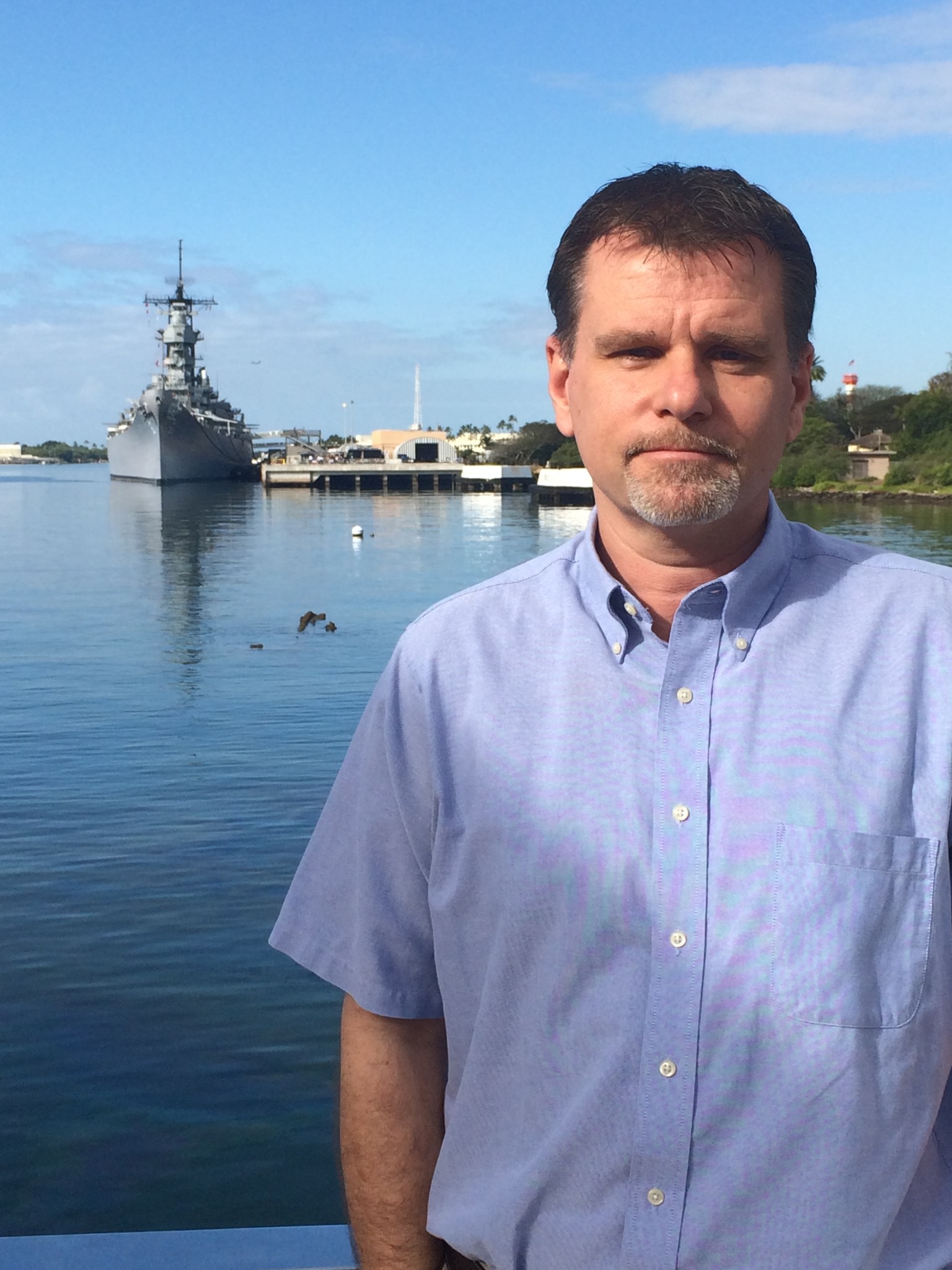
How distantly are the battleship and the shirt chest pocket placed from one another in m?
91.9

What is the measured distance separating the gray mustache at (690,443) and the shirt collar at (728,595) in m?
0.12

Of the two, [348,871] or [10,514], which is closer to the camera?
[348,871]

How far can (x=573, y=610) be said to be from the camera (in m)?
1.84

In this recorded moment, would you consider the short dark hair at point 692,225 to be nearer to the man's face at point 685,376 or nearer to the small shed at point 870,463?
the man's face at point 685,376

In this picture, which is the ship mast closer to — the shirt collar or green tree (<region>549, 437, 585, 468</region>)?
green tree (<region>549, 437, 585, 468</region>)

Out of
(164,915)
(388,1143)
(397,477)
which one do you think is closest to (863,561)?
(388,1143)

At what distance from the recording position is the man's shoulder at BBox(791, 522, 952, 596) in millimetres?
1829

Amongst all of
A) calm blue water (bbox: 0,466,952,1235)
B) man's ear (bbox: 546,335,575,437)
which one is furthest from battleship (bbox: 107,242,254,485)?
man's ear (bbox: 546,335,575,437)

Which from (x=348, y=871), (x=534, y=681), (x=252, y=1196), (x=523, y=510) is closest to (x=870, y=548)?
(x=534, y=681)

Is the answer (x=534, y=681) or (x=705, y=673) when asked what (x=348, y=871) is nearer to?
(x=534, y=681)

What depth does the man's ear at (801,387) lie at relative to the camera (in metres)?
1.91

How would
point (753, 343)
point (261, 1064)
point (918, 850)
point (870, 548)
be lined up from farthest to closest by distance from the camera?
point (261, 1064), point (870, 548), point (753, 343), point (918, 850)

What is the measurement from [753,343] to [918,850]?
67cm

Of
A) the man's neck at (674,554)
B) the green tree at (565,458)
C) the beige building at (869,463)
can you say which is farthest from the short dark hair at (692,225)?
the green tree at (565,458)
